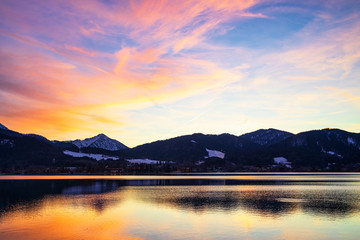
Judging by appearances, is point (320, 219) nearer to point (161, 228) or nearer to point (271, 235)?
point (271, 235)

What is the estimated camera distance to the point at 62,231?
45406mm

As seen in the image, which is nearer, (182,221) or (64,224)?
(64,224)

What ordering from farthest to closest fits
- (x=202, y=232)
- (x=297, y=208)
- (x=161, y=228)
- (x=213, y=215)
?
(x=297, y=208) → (x=213, y=215) → (x=161, y=228) → (x=202, y=232)

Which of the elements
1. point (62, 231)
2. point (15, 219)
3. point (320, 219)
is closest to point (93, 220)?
point (62, 231)

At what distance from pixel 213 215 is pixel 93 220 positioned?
70.0ft

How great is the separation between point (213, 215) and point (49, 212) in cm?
3265

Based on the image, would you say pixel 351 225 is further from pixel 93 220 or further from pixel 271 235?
pixel 93 220

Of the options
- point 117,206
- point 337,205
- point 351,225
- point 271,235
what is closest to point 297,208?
point 337,205

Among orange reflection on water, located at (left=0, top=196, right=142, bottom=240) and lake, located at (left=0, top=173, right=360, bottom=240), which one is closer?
orange reflection on water, located at (left=0, top=196, right=142, bottom=240)

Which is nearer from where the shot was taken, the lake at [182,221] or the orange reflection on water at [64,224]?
the orange reflection on water at [64,224]

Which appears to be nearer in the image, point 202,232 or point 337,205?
point 202,232

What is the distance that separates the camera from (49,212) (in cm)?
6347

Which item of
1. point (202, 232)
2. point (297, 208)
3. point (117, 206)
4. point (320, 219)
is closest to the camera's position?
point (202, 232)

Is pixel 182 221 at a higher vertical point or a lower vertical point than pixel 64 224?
lower
